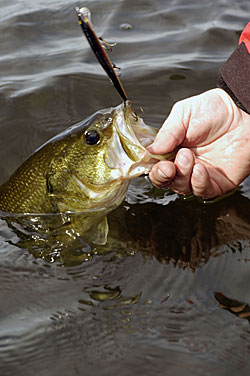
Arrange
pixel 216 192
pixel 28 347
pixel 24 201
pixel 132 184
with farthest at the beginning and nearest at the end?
pixel 132 184, pixel 216 192, pixel 24 201, pixel 28 347

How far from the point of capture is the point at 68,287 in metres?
2.74

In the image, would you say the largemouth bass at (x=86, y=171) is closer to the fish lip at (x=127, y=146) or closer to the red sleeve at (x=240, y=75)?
the fish lip at (x=127, y=146)

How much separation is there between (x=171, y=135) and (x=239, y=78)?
34.7 inches

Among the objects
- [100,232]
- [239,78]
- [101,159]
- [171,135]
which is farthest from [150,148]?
[239,78]

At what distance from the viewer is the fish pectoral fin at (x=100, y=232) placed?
3102 millimetres

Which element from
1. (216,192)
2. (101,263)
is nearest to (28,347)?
(101,263)

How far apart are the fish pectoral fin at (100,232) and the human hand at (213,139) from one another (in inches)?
17.0

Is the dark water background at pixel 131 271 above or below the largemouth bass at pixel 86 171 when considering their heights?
below

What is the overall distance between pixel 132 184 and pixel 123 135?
3.24 ft

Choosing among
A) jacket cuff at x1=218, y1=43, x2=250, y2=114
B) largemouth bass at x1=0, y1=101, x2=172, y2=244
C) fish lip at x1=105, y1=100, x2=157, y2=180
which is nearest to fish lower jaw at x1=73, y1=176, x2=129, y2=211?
largemouth bass at x1=0, y1=101, x2=172, y2=244

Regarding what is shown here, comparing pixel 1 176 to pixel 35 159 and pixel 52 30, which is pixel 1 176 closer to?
pixel 35 159

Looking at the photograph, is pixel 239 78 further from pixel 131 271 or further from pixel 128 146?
pixel 131 271

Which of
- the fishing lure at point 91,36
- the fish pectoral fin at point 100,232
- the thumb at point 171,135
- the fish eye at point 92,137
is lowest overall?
the fish pectoral fin at point 100,232

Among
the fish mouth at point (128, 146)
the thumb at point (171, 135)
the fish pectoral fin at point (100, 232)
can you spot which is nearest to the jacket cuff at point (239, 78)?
the thumb at point (171, 135)
